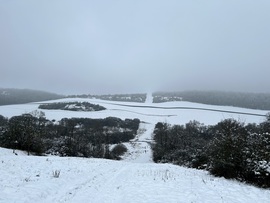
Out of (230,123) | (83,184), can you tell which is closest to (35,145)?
(83,184)

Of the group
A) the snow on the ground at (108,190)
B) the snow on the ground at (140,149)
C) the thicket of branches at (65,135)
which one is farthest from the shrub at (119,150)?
the snow on the ground at (108,190)

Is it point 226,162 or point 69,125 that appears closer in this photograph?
point 226,162

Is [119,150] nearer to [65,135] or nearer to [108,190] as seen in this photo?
[65,135]

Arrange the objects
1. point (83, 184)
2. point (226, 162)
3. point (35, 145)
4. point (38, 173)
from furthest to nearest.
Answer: point (35, 145), point (226, 162), point (38, 173), point (83, 184)

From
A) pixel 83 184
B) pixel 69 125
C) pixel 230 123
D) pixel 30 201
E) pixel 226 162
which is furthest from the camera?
pixel 69 125

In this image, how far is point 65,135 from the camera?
139 metres

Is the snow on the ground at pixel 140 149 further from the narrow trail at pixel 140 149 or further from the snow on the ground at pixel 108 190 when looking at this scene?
the snow on the ground at pixel 108 190

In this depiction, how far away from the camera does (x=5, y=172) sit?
1712 centimetres

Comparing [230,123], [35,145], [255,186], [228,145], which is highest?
[230,123]

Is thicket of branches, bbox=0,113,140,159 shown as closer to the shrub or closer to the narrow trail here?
the shrub

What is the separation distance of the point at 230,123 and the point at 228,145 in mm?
A: 3163

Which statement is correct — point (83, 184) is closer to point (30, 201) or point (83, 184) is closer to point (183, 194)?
point (30, 201)

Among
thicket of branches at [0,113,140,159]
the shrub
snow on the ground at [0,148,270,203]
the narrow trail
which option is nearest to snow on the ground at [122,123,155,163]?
the narrow trail

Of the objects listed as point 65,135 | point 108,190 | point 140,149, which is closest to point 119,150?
point 140,149
